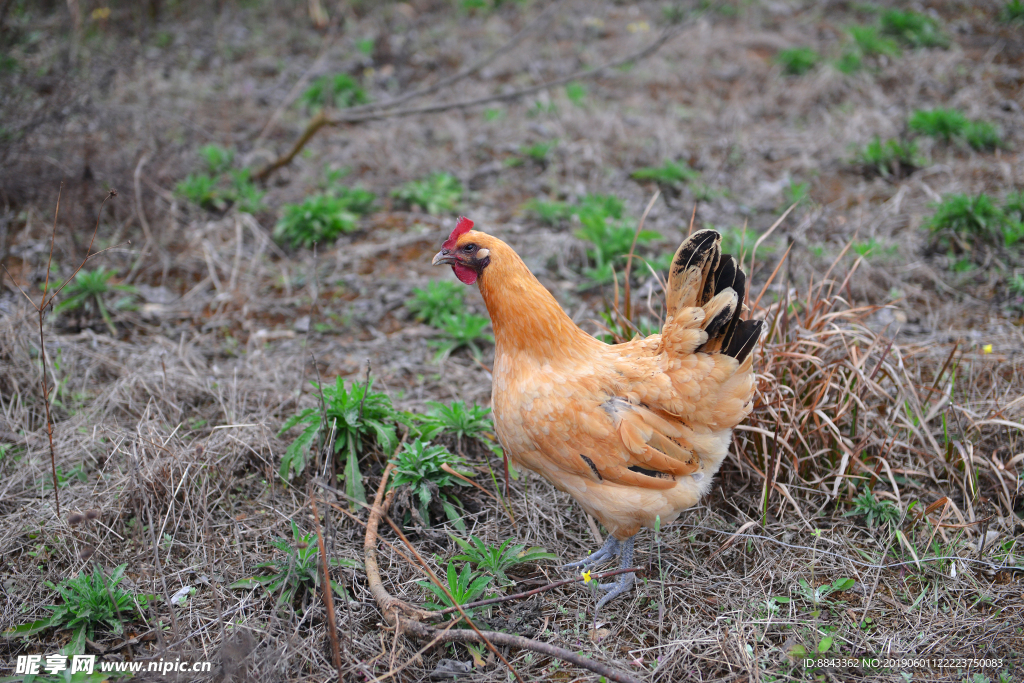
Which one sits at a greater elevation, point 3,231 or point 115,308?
point 3,231

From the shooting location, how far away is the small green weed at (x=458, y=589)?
297cm

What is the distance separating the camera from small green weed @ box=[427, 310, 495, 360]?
16.0 ft

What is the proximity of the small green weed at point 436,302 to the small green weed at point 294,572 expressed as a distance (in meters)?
2.39

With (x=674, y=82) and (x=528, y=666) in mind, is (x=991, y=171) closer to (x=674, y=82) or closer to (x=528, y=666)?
(x=674, y=82)

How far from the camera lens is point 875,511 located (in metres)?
3.44

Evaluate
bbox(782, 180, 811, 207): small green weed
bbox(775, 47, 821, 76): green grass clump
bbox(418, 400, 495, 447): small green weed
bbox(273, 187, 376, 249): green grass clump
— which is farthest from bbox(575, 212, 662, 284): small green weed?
bbox(775, 47, 821, 76): green grass clump

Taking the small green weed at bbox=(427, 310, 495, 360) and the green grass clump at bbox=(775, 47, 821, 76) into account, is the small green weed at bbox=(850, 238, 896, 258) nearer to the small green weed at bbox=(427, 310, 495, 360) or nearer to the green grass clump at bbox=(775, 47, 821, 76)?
the small green weed at bbox=(427, 310, 495, 360)

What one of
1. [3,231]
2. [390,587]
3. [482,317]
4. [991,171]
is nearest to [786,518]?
[390,587]

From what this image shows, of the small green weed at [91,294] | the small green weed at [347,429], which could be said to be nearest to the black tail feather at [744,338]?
the small green weed at [347,429]

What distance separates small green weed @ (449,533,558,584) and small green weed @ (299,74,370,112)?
7.07 m

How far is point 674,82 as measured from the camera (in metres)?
8.98

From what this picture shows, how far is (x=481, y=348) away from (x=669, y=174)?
128 inches

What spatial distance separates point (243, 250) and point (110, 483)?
3.16 meters

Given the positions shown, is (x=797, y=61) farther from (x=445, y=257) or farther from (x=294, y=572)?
(x=294, y=572)
